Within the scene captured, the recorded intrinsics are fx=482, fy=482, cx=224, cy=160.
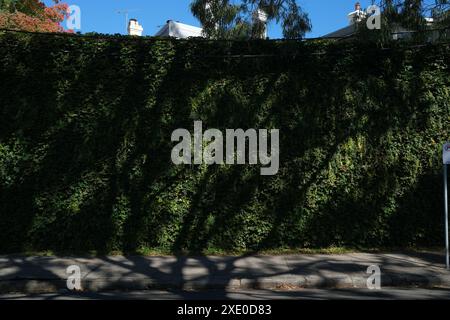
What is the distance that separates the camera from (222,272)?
27.5 ft

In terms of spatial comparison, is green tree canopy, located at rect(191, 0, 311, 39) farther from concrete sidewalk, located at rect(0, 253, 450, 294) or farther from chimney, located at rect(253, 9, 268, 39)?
concrete sidewalk, located at rect(0, 253, 450, 294)

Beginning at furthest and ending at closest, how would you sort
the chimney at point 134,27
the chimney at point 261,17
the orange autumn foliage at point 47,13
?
the chimney at point 134,27 → the orange autumn foliage at point 47,13 → the chimney at point 261,17

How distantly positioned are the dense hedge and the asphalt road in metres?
2.66

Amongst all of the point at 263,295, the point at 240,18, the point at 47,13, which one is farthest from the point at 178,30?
the point at 263,295

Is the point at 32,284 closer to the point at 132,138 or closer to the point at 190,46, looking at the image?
the point at 132,138

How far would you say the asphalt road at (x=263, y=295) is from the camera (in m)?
6.94

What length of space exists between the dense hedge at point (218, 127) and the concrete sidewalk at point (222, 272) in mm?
715

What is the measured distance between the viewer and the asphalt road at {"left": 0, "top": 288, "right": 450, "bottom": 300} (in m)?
6.94

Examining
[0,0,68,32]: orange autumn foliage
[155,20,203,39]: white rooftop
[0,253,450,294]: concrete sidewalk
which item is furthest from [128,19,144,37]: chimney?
[0,253,450,294]: concrete sidewalk

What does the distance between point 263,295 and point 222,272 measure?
4.44 feet

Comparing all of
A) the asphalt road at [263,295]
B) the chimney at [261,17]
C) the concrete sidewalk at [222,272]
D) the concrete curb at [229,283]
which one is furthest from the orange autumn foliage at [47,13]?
the asphalt road at [263,295]

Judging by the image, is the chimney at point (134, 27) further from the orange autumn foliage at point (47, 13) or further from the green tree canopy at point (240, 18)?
the green tree canopy at point (240, 18)

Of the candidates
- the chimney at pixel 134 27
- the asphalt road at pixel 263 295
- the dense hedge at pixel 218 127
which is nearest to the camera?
the asphalt road at pixel 263 295

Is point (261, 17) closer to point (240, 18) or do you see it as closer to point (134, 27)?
point (240, 18)
